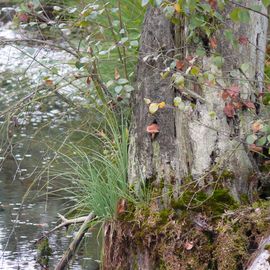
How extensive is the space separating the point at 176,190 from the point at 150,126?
1.31 feet

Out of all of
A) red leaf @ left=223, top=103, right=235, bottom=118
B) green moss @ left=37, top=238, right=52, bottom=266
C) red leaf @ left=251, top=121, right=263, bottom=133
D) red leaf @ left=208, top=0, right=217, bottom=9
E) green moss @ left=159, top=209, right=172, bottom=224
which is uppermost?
red leaf @ left=208, top=0, right=217, bottom=9

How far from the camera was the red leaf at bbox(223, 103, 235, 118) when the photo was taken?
489cm

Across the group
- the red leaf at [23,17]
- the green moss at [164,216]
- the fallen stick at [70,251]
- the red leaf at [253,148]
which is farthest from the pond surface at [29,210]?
the red leaf at [253,148]

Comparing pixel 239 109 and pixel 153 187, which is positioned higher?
pixel 239 109

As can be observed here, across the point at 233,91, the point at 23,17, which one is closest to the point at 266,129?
the point at 233,91

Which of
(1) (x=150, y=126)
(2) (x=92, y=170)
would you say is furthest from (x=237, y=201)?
(2) (x=92, y=170)

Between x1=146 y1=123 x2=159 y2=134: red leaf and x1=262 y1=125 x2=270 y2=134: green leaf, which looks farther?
x1=146 y1=123 x2=159 y2=134: red leaf

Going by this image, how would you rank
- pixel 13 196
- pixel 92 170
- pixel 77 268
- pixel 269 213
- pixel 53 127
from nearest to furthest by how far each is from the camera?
1. pixel 269 213
2. pixel 92 170
3. pixel 77 268
4. pixel 13 196
5. pixel 53 127

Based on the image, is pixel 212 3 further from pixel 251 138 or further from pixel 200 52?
pixel 251 138

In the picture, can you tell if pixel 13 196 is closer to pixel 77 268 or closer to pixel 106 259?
pixel 77 268

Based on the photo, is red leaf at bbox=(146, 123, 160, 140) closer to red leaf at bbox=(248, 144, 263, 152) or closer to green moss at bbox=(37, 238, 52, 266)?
red leaf at bbox=(248, 144, 263, 152)

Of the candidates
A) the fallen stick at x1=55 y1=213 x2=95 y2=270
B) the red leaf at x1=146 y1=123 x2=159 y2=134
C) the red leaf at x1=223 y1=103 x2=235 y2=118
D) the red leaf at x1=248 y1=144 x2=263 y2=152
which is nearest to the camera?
the red leaf at x1=223 y1=103 x2=235 y2=118

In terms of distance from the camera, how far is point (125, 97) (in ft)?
19.3

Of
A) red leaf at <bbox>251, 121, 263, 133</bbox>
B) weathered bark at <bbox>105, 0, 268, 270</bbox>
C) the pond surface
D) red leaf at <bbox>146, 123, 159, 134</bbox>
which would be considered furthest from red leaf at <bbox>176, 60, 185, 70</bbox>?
the pond surface
